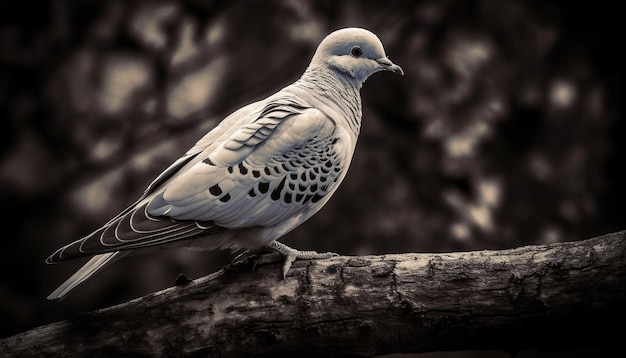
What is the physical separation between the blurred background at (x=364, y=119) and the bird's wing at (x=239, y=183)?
1.68 metres

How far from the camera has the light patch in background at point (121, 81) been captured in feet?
13.6

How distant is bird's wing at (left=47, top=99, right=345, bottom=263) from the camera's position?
2.26 meters

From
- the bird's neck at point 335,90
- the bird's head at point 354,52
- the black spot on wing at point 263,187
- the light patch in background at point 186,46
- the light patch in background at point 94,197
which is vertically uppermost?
the light patch in background at point 186,46

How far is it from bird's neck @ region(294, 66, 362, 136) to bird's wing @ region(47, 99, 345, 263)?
0.28ft

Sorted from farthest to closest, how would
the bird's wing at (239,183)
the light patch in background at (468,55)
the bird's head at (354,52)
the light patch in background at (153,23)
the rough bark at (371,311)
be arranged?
the light patch in background at (468,55)
the light patch in background at (153,23)
the bird's head at (354,52)
the bird's wing at (239,183)
the rough bark at (371,311)

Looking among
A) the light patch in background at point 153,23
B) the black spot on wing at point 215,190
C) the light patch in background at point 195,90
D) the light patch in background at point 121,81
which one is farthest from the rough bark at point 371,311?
the light patch in background at point 153,23

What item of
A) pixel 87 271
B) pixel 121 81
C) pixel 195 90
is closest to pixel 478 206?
pixel 195 90

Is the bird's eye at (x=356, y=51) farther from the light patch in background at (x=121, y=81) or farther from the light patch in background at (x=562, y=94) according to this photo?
the light patch in background at (x=562, y=94)

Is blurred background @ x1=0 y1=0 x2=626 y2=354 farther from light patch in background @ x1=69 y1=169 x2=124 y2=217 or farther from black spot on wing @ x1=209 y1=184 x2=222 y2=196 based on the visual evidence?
black spot on wing @ x1=209 y1=184 x2=222 y2=196

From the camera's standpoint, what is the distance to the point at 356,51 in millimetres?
2596

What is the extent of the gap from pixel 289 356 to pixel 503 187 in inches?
94.4

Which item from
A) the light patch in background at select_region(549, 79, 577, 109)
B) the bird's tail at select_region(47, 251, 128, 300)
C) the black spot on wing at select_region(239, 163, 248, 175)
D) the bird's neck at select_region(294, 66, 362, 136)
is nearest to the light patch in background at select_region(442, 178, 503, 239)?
the light patch in background at select_region(549, 79, 577, 109)

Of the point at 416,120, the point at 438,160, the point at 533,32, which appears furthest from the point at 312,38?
the point at 533,32

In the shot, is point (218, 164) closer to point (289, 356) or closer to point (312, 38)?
point (289, 356)
